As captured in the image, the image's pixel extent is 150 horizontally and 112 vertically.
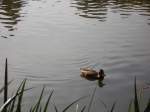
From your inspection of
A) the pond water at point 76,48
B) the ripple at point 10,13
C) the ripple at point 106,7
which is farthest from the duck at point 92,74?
the ripple at point 106,7

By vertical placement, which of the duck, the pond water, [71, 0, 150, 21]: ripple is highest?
the duck

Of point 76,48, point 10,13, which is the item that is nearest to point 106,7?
point 10,13

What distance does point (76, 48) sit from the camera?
1266 cm

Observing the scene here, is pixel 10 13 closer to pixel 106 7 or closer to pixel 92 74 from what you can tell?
pixel 106 7

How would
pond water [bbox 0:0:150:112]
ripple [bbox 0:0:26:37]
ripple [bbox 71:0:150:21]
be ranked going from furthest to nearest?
ripple [bbox 71:0:150:21] < ripple [bbox 0:0:26:37] < pond water [bbox 0:0:150:112]

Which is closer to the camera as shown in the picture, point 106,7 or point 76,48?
point 76,48

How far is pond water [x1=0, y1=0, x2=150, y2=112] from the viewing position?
8.97 m

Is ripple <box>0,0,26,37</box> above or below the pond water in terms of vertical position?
below

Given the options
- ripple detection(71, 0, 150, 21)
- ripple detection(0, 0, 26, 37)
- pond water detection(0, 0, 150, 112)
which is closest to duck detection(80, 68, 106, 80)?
pond water detection(0, 0, 150, 112)

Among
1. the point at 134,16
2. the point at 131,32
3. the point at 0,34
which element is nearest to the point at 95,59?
the point at 131,32

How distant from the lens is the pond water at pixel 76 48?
8.97 metres

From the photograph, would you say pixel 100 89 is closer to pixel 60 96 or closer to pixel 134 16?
pixel 60 96

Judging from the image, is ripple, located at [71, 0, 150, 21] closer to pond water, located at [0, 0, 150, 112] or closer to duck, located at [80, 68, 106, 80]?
pond water, located at [0, 0, 150, 112]

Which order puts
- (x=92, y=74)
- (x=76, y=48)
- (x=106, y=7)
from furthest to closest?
(x=106, y=7), (x=76, y=48), (x=92, y=74)
